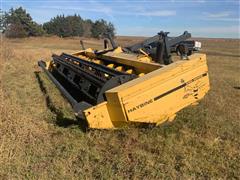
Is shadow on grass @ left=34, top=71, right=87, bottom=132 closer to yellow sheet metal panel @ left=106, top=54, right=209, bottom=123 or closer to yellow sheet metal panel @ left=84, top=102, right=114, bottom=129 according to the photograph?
yellow sheet metal panel @ left=84, top=102, right=114, bottom=129

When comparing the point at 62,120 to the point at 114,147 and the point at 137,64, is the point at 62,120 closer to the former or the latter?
the point at 114,147

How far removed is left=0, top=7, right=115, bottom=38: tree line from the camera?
6384 cm

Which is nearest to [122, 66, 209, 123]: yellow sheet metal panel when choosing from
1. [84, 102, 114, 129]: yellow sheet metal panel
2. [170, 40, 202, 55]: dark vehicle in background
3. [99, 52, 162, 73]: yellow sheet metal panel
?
[84, 102, 114, 129]: yellow sheet metal panel

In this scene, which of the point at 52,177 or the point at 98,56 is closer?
the point at 52,177

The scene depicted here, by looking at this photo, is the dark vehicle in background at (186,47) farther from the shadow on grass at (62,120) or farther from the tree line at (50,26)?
the tree line at (50,26)

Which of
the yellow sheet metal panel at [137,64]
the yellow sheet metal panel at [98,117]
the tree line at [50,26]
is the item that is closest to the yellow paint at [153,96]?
the yellow sheet metal panel at [98,117]

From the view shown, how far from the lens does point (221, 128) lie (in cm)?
542

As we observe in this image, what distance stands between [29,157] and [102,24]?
85.4m

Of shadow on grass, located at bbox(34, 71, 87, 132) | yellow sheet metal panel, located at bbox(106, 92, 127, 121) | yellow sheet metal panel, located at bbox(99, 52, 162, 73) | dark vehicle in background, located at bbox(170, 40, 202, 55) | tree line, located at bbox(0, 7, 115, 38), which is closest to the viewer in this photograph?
yellow sheet metal panel, located at bbox(106, 92, 127, 121)

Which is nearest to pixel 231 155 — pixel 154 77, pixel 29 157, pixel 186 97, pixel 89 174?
pixel 186 97

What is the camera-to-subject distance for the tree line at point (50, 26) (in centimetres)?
6384

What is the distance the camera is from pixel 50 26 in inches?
3155

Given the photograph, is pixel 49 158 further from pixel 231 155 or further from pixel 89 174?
→ pixel 231 155

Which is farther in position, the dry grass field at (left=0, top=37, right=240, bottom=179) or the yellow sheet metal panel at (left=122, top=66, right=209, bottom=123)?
the yellow sheet metal panel at (left=122, top=66, right=209, bottom=123)
